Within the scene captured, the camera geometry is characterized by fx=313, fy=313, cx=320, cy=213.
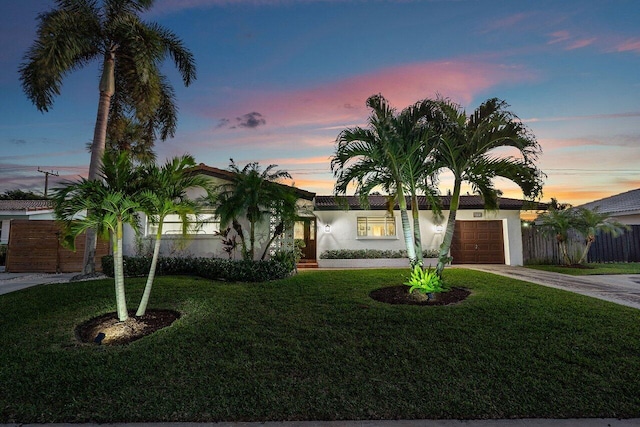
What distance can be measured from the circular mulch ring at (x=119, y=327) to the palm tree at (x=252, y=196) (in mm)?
4353

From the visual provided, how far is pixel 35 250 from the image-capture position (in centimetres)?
1235

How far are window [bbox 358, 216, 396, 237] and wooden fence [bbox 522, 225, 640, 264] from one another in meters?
6.33

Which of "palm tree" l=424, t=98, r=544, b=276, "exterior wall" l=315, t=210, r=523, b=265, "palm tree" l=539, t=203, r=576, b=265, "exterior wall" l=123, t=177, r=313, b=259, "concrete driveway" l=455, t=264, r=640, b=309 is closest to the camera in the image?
"palm tree" l=424, t=98, r=544, b=276

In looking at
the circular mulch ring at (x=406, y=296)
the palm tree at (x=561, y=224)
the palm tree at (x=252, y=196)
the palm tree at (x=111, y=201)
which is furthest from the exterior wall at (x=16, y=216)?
the palm tree at (x=561, y=224)

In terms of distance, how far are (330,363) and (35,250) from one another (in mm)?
14078

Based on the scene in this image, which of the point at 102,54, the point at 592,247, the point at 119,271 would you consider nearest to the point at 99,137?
the point at 102,54

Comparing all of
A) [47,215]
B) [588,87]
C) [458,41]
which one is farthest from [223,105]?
[588,87]

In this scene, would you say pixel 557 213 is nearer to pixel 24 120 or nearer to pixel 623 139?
pixel 623 139

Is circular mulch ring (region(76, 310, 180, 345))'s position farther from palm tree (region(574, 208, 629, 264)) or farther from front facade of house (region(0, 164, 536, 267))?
palm tree (region(574, 208, 629, 264))

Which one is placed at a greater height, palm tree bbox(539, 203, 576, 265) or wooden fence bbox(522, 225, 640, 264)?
palm tree bbox(539, 203, 576, 265)

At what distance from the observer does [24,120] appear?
12.6 m

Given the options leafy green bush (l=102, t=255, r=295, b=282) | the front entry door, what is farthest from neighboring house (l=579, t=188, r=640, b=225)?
leafy green bush (l=102, t=255, r=295, b=282)

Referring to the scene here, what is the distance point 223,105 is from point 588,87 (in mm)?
13189

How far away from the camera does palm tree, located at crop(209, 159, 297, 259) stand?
9914mm
